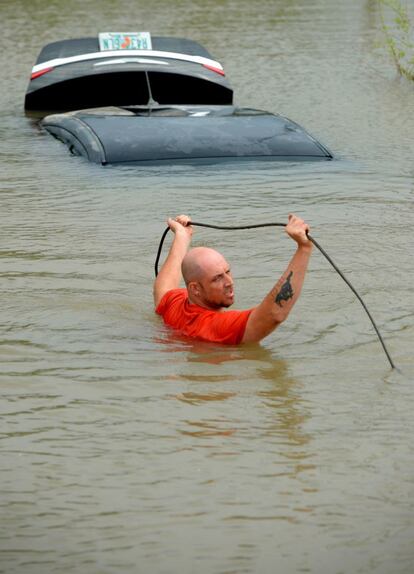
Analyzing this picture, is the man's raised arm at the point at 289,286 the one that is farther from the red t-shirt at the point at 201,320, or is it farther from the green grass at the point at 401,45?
the green grass at the point at 401,45

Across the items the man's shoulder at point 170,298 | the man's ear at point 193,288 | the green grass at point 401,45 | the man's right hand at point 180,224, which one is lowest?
the green grass at point 401,45

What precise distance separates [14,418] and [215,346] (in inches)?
53.6

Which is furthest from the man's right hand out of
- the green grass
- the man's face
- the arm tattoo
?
the green grass

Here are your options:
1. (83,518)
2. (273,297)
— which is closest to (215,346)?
(273,297)

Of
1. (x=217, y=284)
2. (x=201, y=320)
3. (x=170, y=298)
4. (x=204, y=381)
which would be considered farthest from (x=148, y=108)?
(x=204, y=381)

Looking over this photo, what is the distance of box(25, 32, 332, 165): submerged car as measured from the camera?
478 inches

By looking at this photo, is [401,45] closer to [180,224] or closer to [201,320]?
[180,224]

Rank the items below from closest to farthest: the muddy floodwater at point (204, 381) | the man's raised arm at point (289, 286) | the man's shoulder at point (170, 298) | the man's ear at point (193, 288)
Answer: the muddy floodwater at point (204, 381) < the man's raised arm at point (289, 286) < the man's ear at point (193, 288) < the man's shoulder at point (170, 298)

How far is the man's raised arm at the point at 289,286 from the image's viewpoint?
20.7 ft

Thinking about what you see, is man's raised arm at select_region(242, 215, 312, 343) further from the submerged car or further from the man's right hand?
the submerged car

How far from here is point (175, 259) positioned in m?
7.75

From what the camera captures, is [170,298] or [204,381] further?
[170,298]

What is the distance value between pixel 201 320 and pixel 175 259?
30.8 inches

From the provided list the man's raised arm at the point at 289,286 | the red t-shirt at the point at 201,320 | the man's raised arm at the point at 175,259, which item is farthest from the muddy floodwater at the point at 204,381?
the man's raised arm at the point at 289,286
